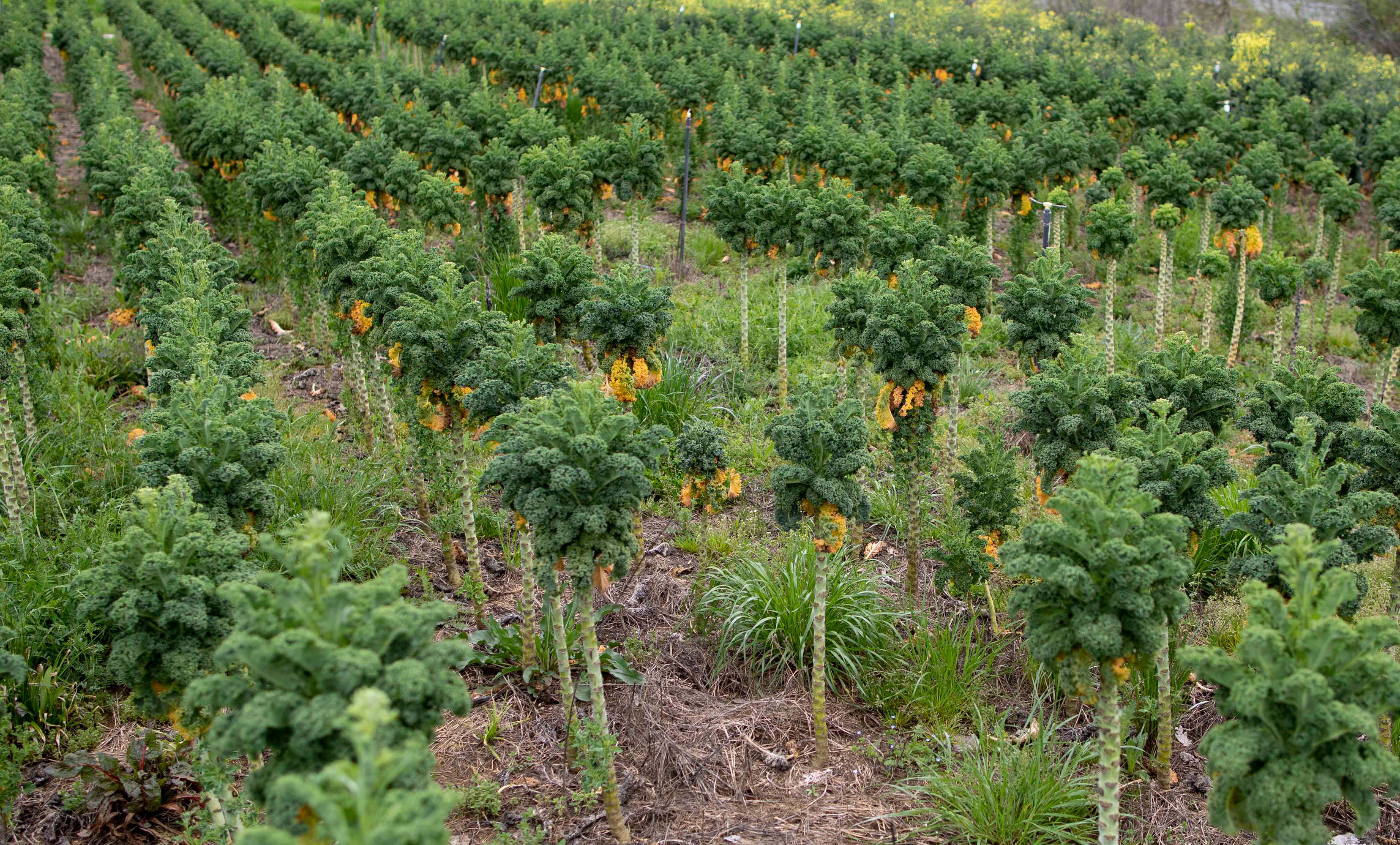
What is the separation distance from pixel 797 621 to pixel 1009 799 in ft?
5.33

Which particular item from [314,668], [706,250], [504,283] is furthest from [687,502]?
[706,250]

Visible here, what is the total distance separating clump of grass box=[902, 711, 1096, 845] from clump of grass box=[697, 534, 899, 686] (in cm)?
97

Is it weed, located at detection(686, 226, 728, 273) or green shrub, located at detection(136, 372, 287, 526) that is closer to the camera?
green shrub, located at detection(136, 372, 287, 526)

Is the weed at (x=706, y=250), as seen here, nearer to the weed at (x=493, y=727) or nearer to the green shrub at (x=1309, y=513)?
the weed at (x=493, y=727)

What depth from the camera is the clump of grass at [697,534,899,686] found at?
6.42 m

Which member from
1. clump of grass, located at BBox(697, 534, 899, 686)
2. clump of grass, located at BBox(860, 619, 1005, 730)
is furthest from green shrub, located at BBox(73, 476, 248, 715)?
clump of grass, located at BBox(860, 619, 1005, 730)

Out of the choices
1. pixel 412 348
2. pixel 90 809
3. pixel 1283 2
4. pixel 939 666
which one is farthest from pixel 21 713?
pixel 1283 2

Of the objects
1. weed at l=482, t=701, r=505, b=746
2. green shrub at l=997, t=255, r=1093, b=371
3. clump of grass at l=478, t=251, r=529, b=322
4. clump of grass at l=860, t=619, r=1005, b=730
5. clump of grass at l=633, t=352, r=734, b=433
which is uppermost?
green shrub at l=997, t=255, r=1093, b=371

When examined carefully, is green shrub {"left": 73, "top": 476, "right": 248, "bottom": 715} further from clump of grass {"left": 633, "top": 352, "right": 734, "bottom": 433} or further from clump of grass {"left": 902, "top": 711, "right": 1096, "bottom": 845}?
clump of grass {"left": 633, "top": 352, "right": 734, "bottom": 433}

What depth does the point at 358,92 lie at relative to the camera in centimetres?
1628

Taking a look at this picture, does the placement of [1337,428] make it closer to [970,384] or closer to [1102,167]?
[970,384]

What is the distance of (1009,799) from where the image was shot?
521 cm

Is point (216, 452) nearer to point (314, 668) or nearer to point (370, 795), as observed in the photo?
point (314, 668)

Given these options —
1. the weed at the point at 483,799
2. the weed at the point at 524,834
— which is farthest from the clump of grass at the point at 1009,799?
the weed at the point at 483,799
